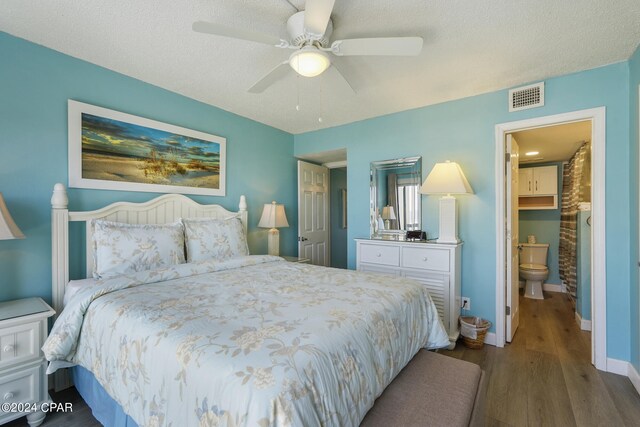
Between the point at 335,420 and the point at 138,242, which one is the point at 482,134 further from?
the point at 138,242

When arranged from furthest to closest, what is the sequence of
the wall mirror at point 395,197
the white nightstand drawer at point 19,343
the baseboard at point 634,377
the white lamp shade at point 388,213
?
1. the white lamp shade at point 388,213
2. the wall mirror at point 395,197
3. the baseboard at point 634,377
4. the white nightstand drawer at point 19,343

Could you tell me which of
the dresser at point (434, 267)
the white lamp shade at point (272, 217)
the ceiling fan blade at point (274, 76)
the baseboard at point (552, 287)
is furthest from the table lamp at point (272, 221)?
the baseboard at point (552, 287)

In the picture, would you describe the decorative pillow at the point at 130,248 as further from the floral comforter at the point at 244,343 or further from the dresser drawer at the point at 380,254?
the dresser drawer at the point at 380,254

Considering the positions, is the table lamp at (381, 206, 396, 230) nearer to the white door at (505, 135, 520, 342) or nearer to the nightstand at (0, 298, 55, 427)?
the white door at (505, 135, 520, 342)

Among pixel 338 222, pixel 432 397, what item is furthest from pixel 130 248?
pixel 338 222

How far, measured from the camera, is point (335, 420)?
925 millimetres

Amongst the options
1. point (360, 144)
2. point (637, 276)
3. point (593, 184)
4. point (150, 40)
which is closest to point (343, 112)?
point (360, 144)

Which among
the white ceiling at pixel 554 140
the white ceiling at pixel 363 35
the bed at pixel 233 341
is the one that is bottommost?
the bed at pixel 233 341

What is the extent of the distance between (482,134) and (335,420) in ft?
9.30

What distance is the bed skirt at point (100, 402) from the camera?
53.4 inches

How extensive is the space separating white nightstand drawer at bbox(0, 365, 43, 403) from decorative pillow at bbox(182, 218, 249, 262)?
110 centimetres

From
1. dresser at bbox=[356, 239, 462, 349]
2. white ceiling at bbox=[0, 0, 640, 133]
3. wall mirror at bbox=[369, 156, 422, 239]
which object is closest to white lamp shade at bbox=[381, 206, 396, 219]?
wall mirror at bbox=[369, 156, 422, 239]

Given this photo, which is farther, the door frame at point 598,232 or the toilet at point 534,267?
the toilet at point 534,267

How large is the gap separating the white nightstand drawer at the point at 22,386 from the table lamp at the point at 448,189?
311cm
